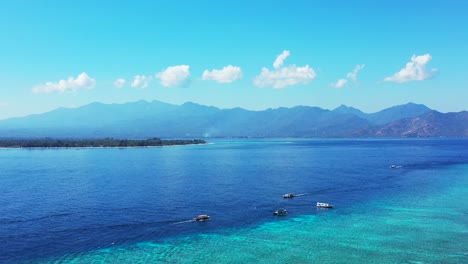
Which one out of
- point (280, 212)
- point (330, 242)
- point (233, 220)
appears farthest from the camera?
point (280, 212)

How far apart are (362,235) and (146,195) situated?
1602 inches

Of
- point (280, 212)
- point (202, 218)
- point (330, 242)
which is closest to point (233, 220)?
point (202, 218)

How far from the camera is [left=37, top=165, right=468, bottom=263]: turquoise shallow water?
3850 centimetres

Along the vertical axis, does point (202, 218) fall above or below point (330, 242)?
above

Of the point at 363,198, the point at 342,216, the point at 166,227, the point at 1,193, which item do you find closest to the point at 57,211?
the point at 166,227

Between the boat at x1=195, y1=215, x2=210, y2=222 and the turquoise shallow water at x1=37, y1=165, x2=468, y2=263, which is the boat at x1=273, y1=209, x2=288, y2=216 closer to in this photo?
the turquoise shallow water at x1=37, y1=165, x2=468, y2=263

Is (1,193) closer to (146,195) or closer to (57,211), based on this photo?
(57,211)

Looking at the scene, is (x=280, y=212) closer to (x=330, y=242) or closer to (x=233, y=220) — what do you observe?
(x=233, y=220)

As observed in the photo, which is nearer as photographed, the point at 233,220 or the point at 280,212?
the point at 233,220

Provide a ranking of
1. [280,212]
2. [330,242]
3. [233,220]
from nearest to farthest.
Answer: [330,242], [233,220], [280,212]

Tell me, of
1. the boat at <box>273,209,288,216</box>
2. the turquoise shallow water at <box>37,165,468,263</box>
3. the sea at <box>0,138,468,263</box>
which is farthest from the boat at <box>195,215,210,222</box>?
the boat at <box>273,209,288,216</box>

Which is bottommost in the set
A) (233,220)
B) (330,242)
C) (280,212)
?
(330,242)

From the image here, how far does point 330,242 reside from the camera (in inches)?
1708

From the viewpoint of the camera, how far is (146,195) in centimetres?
7106
